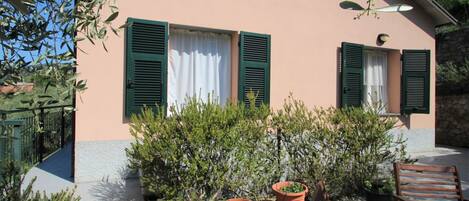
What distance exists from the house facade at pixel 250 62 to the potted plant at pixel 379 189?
3.55 feet

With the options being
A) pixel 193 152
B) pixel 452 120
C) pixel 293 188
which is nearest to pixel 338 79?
pixel 293 188

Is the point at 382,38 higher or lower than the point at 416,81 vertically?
higher

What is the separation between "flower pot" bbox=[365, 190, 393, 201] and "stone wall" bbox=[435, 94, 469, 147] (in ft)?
24.7

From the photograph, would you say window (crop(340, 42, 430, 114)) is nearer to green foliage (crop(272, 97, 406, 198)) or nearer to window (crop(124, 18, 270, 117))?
window (crop(124, 18, 270, 117))

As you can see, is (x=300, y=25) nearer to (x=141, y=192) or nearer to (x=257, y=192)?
(x=257, y=192)

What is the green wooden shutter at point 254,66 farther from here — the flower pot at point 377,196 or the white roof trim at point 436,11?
the white roof trim at point 436,11

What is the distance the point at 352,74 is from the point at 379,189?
138 inches

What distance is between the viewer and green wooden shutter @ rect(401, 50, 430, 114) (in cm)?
921

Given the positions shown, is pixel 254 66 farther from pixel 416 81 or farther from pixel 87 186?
pixel 416 81

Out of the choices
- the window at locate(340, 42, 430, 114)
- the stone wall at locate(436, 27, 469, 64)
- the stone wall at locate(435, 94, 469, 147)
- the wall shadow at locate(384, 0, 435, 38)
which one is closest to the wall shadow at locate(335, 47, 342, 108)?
the window at locate(340, 42, 430, 114)

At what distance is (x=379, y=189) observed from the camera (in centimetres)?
524

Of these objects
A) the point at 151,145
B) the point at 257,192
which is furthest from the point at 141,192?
the point at 257,192

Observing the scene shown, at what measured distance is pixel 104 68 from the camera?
5.73 m

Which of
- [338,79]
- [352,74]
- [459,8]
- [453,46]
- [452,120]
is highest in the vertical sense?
[459,8]
